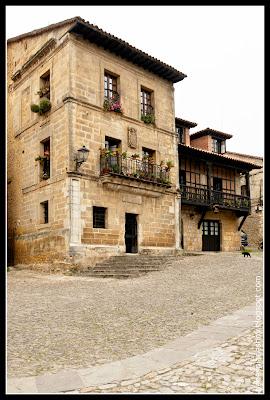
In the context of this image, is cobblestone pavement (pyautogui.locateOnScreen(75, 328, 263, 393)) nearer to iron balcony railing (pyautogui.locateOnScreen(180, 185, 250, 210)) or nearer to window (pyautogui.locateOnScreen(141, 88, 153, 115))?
window (pyautogui.locateOnScreen(141, 88, 153, 115))

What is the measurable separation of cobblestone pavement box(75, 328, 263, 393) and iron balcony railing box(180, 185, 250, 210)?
54.9ft

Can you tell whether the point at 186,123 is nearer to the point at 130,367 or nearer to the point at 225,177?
the point at 225,177

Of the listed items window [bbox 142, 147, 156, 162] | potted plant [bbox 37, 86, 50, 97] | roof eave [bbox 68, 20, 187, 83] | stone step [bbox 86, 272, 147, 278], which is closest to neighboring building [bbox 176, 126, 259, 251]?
window [bbox 142, 147, 156, 162]

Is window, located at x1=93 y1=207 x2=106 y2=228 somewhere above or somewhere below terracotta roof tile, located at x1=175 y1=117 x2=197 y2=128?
below

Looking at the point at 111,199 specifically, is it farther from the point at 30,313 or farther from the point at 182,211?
the point at 30,313

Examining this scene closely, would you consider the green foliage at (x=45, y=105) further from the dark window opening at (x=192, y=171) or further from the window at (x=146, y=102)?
the dark window opening at (x=192, y=171)

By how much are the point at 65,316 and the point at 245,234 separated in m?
27.9

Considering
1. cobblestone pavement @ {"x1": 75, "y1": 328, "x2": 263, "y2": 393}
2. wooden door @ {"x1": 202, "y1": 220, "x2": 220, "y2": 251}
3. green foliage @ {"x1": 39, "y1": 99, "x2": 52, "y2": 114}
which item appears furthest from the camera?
wooden door @ {"x1": 202, "y1": 220, "x2": 220, "y2": 251}

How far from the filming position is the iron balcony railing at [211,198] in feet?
71.6

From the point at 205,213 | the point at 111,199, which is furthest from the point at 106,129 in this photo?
the point at 205,213

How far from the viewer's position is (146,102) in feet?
64.2

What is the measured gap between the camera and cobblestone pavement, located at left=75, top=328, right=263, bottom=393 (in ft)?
11.8

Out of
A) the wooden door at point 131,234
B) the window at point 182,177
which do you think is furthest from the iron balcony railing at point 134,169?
the window at point 182,177

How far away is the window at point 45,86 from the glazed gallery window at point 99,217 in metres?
5.69
